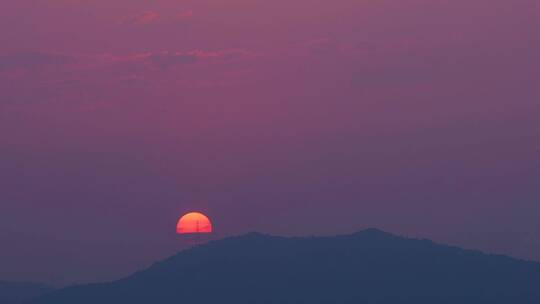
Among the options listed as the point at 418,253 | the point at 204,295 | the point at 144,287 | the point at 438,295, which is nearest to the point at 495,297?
the point at 438,295

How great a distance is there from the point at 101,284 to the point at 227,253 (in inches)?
1012

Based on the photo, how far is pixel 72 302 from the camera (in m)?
185

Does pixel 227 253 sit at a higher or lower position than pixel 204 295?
higher

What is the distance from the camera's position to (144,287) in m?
182

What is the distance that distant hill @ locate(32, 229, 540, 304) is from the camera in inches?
6388

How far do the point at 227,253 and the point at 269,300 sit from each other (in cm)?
2544

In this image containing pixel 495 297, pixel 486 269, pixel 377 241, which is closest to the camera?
pixel 495 297

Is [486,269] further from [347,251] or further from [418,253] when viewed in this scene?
[347,251]

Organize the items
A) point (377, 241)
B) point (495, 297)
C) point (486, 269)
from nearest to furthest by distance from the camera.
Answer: point (495, 297) → point (486, 269) → point (377, 241)

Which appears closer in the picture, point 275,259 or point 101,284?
point 275,259

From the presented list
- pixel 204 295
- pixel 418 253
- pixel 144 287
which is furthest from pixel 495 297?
pixel 144 287

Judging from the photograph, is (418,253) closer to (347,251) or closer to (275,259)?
(347,251)

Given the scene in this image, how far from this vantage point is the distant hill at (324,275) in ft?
532

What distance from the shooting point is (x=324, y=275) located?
171 m
